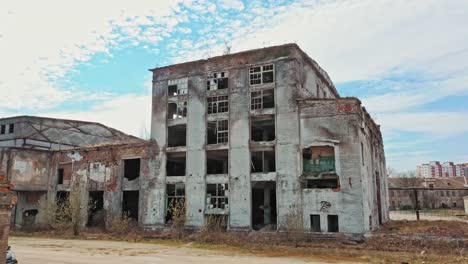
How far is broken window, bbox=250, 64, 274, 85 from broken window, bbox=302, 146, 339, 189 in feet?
19.2

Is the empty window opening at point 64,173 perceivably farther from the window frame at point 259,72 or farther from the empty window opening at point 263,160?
the window frame at point 259,72

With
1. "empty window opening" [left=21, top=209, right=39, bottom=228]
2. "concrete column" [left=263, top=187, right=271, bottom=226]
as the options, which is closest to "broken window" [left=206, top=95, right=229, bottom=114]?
"concrete column" [left=263, top=187, right=271, bottom=226]

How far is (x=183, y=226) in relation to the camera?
2764cm

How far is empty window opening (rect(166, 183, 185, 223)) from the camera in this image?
2873 centimetres

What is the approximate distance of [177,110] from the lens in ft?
99.6

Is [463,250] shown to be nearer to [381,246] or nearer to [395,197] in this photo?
[381,246]

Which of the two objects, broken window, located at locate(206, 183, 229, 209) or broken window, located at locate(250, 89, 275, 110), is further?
broken window, located at locate(250, 89, 275, 110)

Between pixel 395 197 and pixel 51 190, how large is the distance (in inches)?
2722

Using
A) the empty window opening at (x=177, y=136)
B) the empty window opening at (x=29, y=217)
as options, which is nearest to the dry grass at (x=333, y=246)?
the empty window opening at (x=177, y=136)

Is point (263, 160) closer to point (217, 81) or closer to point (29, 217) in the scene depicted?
point (217, 81)

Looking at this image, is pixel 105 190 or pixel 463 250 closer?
pixel 463 250

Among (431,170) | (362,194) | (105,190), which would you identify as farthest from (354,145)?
(431,170)

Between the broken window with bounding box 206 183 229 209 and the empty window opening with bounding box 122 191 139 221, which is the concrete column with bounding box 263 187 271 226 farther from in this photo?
the empty window opening with bounding box 122 191 139 221

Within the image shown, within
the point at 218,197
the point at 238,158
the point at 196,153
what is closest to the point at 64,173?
the point at 196,153
